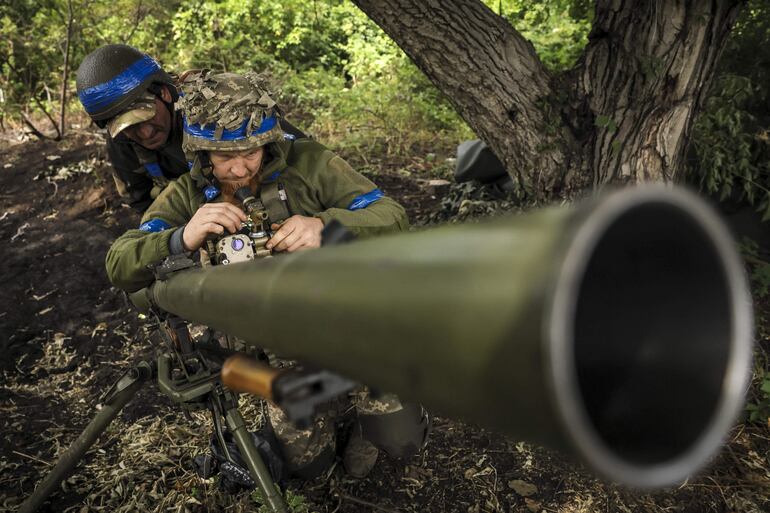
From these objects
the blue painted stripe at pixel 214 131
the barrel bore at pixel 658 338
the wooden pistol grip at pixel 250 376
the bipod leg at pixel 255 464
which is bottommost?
the bipod leg at pixel 255 464

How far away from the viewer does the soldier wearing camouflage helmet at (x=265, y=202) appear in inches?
86.6

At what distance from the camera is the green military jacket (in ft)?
8.01

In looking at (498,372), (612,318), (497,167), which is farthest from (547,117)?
(498,372)

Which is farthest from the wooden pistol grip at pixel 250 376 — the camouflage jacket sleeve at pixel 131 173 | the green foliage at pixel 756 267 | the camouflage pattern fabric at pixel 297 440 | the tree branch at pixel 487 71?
the green foliage at pixel 756 267

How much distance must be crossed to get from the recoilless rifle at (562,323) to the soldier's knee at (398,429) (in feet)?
6.05

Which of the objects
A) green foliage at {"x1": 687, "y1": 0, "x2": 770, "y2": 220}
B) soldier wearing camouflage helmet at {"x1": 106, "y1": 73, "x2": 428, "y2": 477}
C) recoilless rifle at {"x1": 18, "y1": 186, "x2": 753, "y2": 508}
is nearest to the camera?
recoilless rifle at {"x1": 18, "y1": 186, "x2": 753, "y2": 508}

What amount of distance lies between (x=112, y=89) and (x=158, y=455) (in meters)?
2.11

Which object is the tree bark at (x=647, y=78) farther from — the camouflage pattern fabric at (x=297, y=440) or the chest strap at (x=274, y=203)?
the camouflage pattern fabric at (x=297, y=440)

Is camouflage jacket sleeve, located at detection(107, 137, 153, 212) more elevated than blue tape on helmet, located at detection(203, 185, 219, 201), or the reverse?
blue tape on helmet, located at detection(203, 185, 219, 201)

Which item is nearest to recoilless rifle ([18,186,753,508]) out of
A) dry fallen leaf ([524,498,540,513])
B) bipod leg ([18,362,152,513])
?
bipod leg ([18,362,152,513])

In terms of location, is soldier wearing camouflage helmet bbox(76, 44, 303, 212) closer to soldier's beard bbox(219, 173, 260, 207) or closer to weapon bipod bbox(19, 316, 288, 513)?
soldier's beard bbox(219, 173, 260, 207)

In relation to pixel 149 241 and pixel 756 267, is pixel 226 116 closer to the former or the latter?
pixel 149 241

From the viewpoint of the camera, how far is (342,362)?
0.85 metres

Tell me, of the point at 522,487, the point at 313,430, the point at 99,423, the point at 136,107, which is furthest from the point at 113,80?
the point at 522,487
